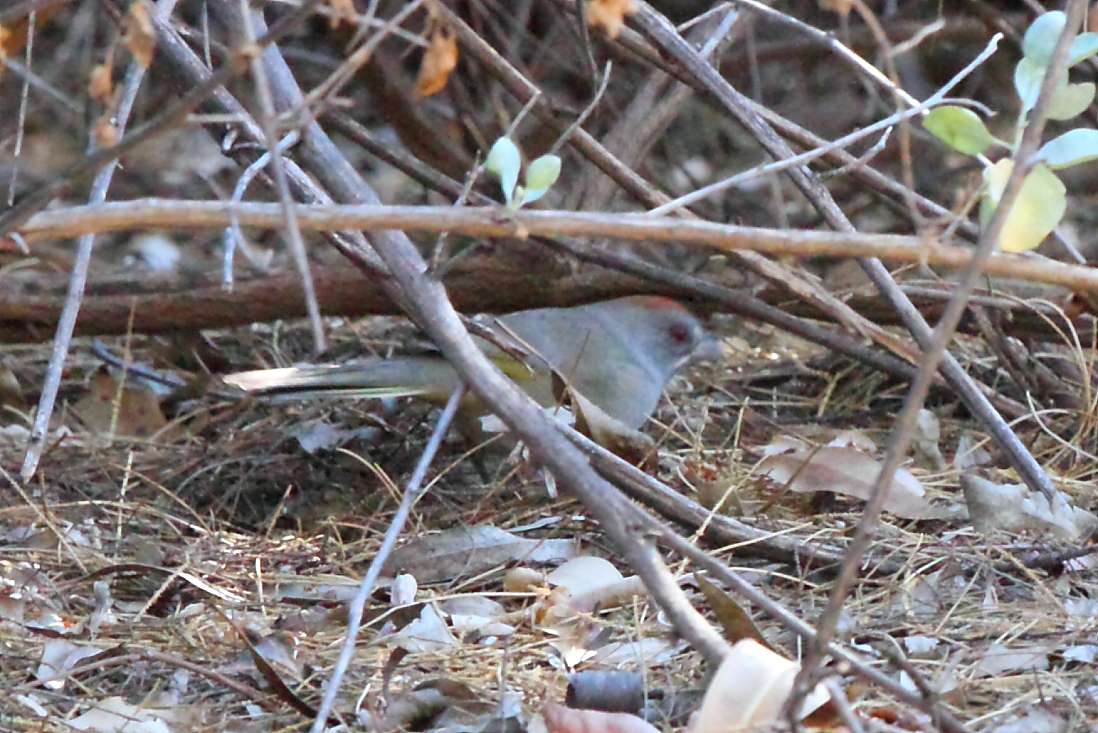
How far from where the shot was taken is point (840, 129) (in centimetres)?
741

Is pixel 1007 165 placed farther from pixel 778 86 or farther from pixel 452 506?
pixel 778 86

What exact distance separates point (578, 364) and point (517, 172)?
2396 mm

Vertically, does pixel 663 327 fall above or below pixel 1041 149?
below

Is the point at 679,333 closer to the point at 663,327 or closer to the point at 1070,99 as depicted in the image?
the point at 663,327

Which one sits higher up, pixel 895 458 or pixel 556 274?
pixel 895 458

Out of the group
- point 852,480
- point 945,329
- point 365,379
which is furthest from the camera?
point 365,379

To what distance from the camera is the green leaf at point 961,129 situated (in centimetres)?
178

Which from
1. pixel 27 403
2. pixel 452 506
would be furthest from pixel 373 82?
pixel 452 506

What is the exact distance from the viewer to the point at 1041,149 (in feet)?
5.83

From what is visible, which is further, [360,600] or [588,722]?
[360,600]

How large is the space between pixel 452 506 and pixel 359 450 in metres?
0.53

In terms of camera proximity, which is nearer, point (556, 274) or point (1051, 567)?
point (1051, 567)

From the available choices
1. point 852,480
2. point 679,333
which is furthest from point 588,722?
point 679,333

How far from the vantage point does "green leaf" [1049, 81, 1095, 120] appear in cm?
176
